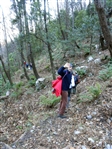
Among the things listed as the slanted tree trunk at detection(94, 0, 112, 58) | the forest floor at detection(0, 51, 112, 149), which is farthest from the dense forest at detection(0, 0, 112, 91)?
Answer: the forest floor at detection(0, 51, 112, 149)

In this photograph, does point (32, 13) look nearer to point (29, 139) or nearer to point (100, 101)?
point (100, 101)

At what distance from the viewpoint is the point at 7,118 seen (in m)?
7.72

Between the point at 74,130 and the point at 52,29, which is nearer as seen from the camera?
the point at 74,130

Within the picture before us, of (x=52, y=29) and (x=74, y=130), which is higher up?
(x=52, y=29)

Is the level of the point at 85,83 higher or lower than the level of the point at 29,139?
higher

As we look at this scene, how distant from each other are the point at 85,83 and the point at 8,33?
16.1 meters

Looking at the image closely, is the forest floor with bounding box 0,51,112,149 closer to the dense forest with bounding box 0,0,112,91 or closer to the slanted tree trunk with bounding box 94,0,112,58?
the slanted tree trunk with bounding box 94,0,112,58

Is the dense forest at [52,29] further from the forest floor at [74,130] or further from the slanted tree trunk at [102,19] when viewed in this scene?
the forest floor at [74,130]

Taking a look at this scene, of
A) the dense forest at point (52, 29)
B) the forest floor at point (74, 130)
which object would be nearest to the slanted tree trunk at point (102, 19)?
the dense forest at point (52, 29)

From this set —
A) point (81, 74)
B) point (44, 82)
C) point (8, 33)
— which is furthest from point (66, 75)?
point (8, 33)

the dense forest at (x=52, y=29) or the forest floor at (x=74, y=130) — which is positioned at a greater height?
the dense forest at (x=52, y=29)

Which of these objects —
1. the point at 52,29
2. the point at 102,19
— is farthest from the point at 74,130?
the point at 52,29

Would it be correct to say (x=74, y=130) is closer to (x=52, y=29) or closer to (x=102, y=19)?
(x=102, y=19)

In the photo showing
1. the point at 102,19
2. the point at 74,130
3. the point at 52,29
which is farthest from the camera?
the point at 52,29
